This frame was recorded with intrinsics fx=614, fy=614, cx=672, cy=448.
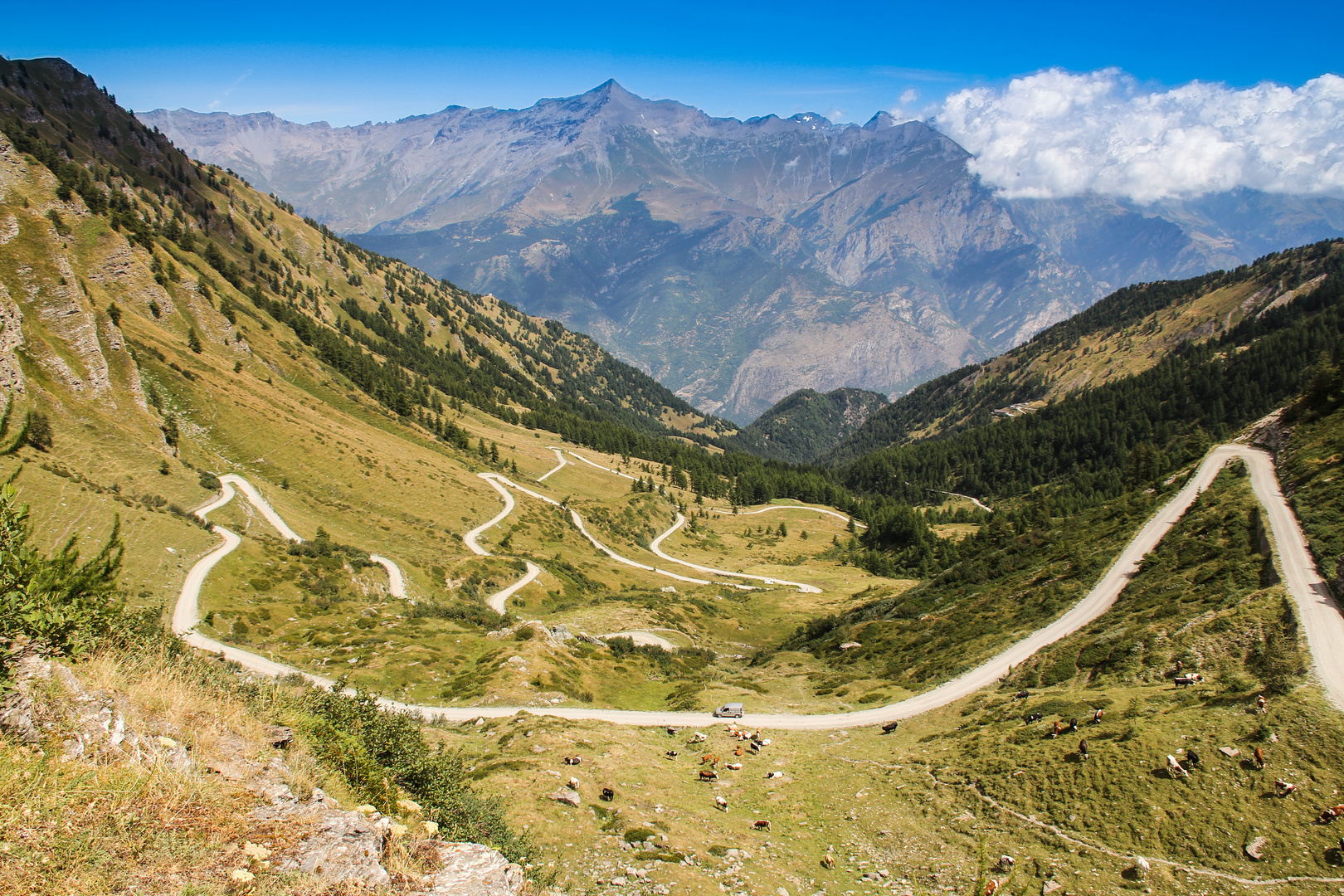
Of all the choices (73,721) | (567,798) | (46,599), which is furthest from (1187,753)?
(46,599)

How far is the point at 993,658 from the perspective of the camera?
1956 inches

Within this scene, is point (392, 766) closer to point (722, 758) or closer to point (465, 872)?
point (465, 872)

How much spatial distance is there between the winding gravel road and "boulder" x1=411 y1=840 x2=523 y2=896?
22454mm

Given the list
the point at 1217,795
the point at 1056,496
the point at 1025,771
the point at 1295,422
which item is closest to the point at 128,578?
the point at 1025,771

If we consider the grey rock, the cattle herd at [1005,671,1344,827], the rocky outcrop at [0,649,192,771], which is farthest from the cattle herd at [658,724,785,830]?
the rocky outcrop at [0,649,192,771]

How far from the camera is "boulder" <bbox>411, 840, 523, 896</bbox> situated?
1085 centimetres

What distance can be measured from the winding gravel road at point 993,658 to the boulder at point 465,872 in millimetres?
22454

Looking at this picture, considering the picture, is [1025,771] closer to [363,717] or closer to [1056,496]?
[363,717]

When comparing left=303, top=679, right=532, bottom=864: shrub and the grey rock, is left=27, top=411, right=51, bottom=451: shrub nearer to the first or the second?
left=303, top=679, right=532, bottom=864: shrub

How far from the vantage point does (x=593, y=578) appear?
98.9 metres

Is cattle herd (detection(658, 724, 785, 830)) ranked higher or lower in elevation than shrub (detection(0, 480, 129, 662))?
higher

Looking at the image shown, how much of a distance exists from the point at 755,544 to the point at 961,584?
9625cm

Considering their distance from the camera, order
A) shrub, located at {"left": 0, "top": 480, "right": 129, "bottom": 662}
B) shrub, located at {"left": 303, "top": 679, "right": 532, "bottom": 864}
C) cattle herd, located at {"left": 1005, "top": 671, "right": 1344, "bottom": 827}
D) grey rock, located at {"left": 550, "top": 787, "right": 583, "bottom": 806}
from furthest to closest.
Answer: grey rock, located at {"left": 550, "top": 787, "right": 583, "bottom": 806} → cattle herd, located at {"left": 1005, "top": 671, "right": 1344, "bottom": 827} → shrub, located at {"left": 303, "top": 679, "right": 532, "bottom": 864} → shrub, located at {"left": 0, "top": 480, "right": 129, "bottom": 662}

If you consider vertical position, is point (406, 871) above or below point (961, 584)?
below
